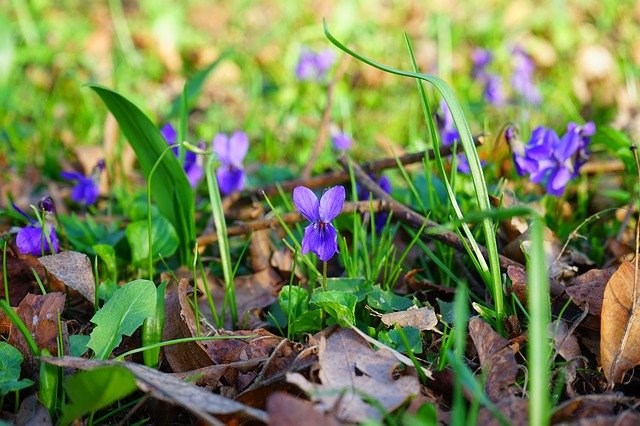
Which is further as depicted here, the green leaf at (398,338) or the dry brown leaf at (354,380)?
the green leaf at (398,338)

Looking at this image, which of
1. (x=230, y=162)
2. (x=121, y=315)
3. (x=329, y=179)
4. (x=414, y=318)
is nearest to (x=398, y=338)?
(x=414, y=318)

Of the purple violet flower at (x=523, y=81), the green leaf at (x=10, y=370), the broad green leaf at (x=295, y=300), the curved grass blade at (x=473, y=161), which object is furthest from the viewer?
the purple violet flower at (x=523, y=81)

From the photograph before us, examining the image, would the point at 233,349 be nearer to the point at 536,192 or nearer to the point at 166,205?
the point at 166,205

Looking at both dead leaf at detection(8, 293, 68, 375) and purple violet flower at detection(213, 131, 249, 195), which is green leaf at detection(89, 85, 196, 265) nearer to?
purple violet flower at detection(213, 131, 249, 195)

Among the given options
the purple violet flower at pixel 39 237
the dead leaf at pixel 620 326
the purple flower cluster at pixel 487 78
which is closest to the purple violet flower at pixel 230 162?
the purple violet flower at pixel 39 237

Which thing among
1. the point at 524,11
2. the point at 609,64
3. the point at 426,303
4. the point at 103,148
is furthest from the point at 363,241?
the point at 524,11

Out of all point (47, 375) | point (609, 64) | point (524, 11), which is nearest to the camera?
point (47, 375)

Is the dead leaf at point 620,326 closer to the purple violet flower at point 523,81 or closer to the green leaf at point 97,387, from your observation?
the green leaf at point 97,387

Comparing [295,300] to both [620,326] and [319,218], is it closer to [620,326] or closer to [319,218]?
[319,218]
